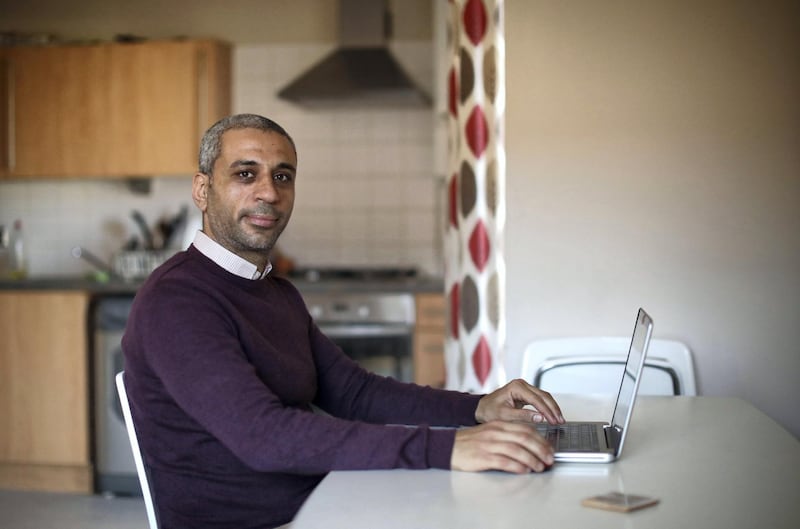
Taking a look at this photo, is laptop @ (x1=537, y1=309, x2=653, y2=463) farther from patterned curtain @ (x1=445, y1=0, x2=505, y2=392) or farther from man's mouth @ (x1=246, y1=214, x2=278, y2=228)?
patterned curtain @ (x1=445, y1=0, x2=505, y2=392)

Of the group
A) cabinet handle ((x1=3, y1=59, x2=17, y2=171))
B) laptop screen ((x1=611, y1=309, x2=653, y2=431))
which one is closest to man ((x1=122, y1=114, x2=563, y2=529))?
laptop screen ((x1=611, y1=309, x2=653, y2=431))

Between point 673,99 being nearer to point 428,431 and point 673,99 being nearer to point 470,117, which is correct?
point 470,117

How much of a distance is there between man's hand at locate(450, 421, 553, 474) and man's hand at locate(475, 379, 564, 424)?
11.3 inches

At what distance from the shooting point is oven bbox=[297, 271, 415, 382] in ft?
13.3

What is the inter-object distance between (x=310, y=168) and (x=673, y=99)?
250 centimetres

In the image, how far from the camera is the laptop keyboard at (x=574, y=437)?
1466 millimetres

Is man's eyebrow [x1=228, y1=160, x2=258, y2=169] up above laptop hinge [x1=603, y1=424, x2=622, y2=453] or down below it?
above

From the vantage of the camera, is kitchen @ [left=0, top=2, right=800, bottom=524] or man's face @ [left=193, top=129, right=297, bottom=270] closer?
man's face @ [left=193, top=129, right=297, bottom=270]

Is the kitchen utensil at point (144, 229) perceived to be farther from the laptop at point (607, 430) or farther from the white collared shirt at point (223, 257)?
the laptop at point (607, 430)

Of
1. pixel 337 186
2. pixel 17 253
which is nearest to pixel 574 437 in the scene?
pixel 337 186

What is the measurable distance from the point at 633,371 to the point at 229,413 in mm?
619

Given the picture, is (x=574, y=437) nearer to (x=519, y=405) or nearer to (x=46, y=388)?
(x=519, y=405)

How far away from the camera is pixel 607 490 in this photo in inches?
49.8

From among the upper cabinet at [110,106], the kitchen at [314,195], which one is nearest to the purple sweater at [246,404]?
the kitchen at [314,195]
